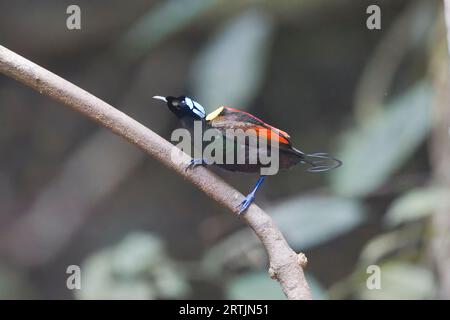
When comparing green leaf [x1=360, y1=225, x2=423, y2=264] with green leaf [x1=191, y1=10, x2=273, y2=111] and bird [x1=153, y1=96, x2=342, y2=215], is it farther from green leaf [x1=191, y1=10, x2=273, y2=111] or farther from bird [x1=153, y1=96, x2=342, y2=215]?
bird [x1=153, y1=96, x2=342, y2=215]

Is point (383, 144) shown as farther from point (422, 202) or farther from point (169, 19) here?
point (169, 19)

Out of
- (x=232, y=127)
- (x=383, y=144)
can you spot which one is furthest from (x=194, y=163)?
(x=383, y=144)

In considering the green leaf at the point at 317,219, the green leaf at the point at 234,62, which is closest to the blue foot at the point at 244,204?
the green leaf at the point at 317,219

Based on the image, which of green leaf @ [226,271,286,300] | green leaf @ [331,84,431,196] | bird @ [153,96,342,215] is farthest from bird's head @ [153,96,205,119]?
green leaf @ [331,84,431,196]

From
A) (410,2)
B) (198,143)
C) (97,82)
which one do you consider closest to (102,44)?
(97,82)

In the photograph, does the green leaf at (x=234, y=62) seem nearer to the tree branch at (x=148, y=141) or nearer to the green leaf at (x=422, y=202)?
the green leaf at (x=422, y=202)
